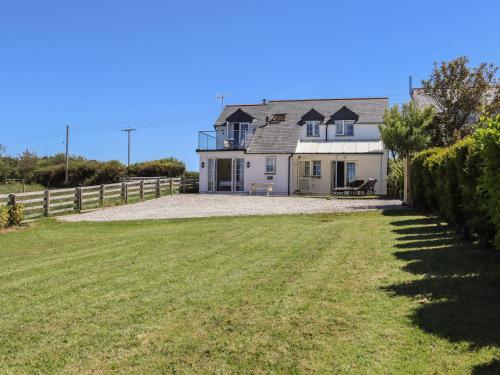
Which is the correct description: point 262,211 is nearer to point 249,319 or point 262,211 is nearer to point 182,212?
point 182,212

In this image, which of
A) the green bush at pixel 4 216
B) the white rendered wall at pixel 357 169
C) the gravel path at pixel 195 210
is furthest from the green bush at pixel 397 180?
the green bush at pixel 4 216

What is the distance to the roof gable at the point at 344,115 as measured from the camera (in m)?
33.7

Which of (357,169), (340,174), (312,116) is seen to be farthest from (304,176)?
(312,116)

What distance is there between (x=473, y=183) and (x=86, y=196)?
61.1 ft

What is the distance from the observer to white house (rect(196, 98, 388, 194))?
104 feet

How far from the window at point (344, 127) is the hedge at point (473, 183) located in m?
20.5

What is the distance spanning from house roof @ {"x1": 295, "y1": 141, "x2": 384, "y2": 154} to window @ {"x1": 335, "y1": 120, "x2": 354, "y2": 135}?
96cm

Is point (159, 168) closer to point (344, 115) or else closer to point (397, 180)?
point (344, 115)

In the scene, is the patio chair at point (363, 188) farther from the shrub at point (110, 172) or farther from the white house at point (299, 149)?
the shrub at point (110, 172)

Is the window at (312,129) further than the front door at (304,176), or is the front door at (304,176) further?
the window at (312,129)

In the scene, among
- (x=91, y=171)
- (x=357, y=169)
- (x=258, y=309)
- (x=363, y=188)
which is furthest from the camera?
(x=91, y=171)

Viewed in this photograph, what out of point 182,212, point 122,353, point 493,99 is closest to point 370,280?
point 122,353

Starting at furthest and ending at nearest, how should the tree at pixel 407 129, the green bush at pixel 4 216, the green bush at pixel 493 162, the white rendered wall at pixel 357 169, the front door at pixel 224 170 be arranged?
1. the front door at pixel 224 170
2. the white rendered wall at pixel 357 169
3. the tree at pixel 407 129
4. the green bush at pixel 4 216
5. the green bush at pixel 493 162

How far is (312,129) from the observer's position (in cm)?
3469
